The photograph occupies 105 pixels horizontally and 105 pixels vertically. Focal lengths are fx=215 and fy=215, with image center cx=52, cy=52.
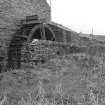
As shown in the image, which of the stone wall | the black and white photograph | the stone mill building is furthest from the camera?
the stone wall

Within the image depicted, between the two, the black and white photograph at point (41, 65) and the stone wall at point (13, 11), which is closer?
the black and white photograph at point (41, 65)

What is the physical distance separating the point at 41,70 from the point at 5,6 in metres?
4.49

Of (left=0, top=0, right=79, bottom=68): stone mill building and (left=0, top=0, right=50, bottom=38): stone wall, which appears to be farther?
(left=0, top=0, right=50, bottom=38): stone wall

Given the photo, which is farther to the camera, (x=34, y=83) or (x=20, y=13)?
(x=20, y=13)

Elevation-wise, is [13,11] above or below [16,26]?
above

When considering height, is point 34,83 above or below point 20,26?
below

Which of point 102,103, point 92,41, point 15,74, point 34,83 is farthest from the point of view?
point 92,41

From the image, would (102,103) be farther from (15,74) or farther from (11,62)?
(11,62)

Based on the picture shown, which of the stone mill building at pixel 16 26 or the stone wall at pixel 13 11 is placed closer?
the stone mill building at pixel 16 26

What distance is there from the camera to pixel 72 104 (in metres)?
4.04

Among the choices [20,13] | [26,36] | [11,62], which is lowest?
[11,62]

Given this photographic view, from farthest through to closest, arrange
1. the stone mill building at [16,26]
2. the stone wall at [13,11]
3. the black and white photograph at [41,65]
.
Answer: the stone wall at [13,11] < the stone mill building at [16,26] < the black and white photograph at [41,65]

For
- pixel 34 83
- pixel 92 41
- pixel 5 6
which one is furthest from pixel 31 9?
pixel 34 83

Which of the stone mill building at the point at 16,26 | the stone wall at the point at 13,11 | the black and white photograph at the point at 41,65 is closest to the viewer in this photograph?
the black and white photograph at the point at 41,65
